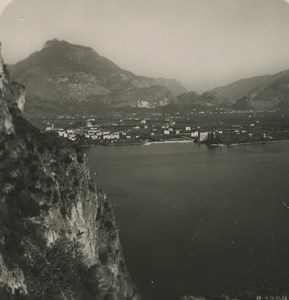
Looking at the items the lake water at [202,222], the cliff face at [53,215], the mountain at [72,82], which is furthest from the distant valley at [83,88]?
the cliff face at [53,215]

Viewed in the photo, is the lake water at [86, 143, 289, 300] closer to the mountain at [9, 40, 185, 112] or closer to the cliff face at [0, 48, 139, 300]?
the cliff face at [0, 48, 139, 300]

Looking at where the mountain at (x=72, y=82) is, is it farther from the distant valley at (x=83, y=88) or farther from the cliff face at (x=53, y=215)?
the cliff face at (x=53, y=215)

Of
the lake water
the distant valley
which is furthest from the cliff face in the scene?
the distant valley

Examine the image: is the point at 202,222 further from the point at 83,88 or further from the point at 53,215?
the point at 83,88

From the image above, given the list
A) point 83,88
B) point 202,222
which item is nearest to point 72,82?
point 83,88

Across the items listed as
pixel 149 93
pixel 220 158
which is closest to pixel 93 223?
pixel 220 158

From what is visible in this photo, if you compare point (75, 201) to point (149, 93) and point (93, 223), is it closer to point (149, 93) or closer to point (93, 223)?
point (93, 223)
